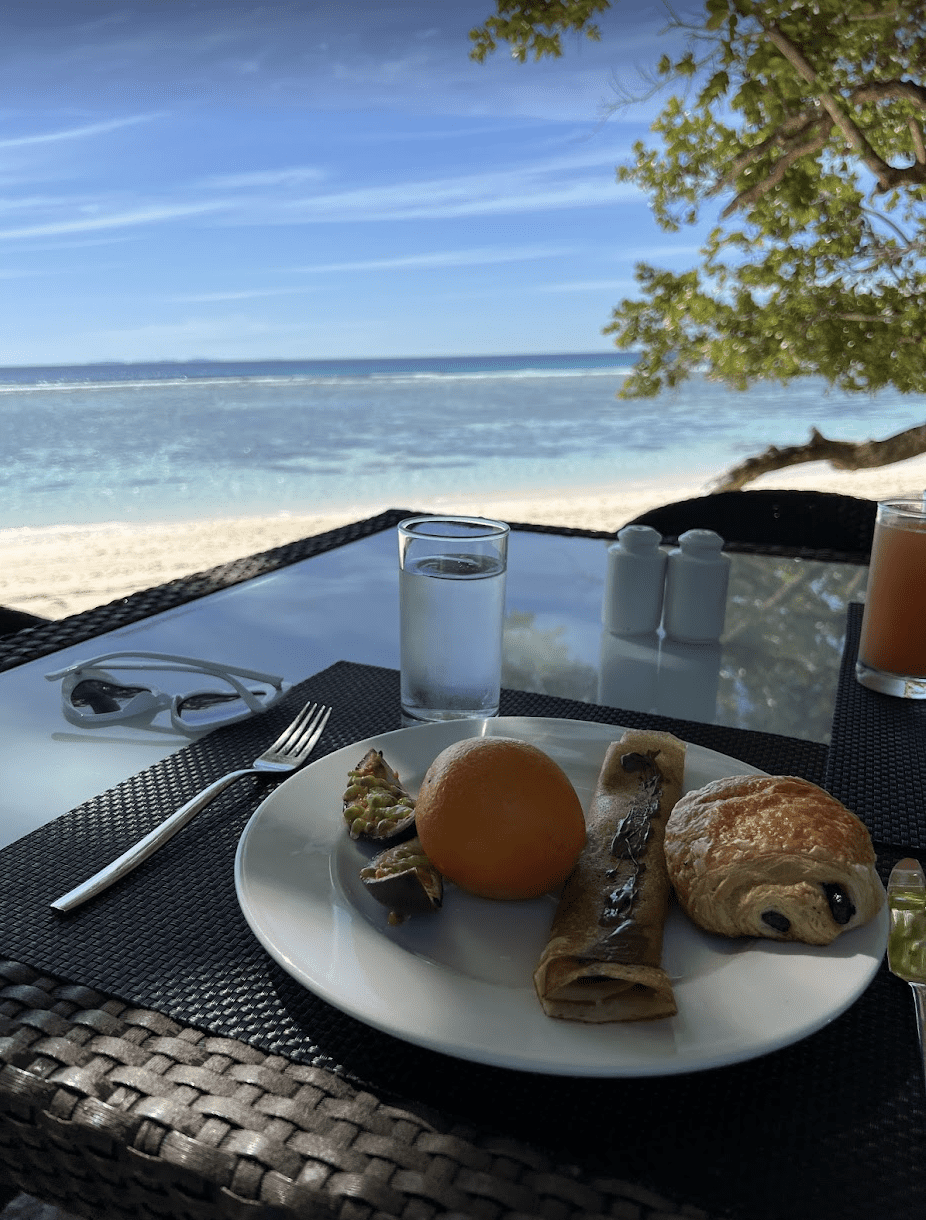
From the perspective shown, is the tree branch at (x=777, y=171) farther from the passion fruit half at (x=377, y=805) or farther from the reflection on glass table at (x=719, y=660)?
the passion fruit half at (x=377, y=805)

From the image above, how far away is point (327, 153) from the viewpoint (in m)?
22.5

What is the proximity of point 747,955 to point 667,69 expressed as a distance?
3.27 meters

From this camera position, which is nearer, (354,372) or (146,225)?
(146,225)

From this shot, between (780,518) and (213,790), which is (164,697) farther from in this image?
(780,518)

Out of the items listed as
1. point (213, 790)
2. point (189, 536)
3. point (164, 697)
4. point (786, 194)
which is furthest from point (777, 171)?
point (189, 536)

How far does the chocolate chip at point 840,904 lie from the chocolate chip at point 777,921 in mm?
22

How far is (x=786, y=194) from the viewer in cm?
342

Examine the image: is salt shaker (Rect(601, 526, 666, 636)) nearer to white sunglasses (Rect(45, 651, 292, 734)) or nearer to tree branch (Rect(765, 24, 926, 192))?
white sunglasses (Rect(45, 651, 292, 734))

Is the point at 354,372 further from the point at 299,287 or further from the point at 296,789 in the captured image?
the point at 296,789

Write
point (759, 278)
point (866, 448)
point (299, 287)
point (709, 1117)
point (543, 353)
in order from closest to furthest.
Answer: point (709, 1117) < point (759, 278) < point (866, 448) < point (299, 287) < point (543, 353)

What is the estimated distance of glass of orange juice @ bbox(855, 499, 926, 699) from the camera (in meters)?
0.81

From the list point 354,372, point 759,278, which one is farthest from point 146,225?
point 759,278

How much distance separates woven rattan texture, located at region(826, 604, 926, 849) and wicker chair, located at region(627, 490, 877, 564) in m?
0.96

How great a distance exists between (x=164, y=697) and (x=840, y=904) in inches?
23.3
